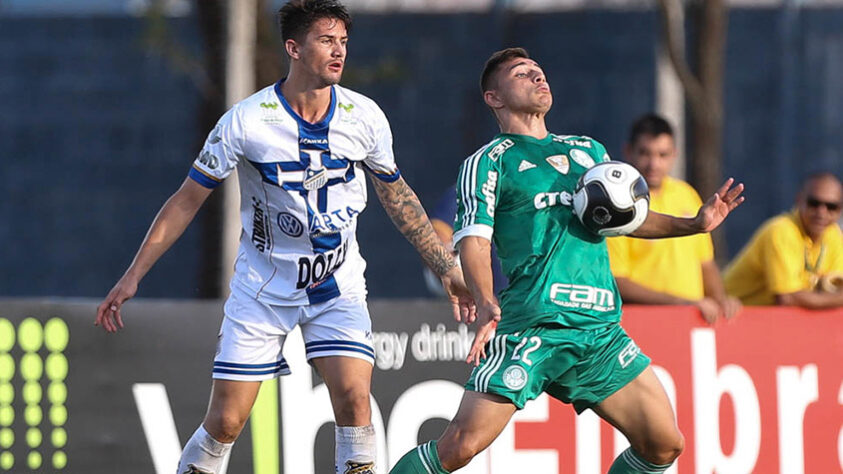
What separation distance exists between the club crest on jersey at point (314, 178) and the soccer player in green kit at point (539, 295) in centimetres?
63

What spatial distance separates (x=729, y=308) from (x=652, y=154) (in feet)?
3.36

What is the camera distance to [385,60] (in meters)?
15.1

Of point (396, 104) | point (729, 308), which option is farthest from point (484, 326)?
point (396, 104)

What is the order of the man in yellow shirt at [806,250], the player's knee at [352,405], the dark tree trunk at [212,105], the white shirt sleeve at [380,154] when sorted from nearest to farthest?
the player's knee at [352,405]
the white shirt sleeve at [380,154]
the man in yellow shirt at [806,250]
the dark tree trunk at [212,105]

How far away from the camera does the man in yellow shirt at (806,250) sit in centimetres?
898

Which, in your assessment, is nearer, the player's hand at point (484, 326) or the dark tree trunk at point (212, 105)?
the player's hand at point (484, 326)

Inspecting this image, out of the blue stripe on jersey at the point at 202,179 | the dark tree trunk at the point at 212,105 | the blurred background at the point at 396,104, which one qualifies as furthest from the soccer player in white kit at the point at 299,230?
the blurred background at the point at 396,104

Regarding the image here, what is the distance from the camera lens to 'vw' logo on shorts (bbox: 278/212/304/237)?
663cm

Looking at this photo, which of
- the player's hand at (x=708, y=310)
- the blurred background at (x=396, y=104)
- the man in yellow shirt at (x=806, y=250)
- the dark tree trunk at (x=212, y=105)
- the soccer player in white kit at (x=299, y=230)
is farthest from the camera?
the blurred background at (x=396, y=104)

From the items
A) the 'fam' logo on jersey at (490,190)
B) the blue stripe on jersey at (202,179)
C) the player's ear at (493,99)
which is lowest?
the 'fam' logo on jersey at (490,190)

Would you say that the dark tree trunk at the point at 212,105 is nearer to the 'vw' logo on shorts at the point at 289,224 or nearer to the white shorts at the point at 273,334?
the white shorts at the point at 273,334

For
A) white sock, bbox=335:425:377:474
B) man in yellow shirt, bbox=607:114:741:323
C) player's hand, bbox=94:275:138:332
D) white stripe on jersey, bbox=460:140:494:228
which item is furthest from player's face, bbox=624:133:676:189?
player's hand, bbox=94:275:138:332

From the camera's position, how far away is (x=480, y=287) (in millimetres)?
6199

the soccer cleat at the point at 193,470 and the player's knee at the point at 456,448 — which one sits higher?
the player's knee at the point at 456,448
